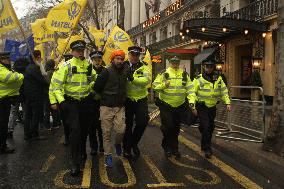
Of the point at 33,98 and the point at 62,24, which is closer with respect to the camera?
the point at 33,98

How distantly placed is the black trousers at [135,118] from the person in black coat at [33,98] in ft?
8.95

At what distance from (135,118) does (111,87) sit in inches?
36.4

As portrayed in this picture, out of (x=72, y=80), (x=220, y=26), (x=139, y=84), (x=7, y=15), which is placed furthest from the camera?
(x=220, y=26)

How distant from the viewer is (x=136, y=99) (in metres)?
6.89

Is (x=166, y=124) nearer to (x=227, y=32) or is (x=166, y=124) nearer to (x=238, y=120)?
(x=238, y=120)

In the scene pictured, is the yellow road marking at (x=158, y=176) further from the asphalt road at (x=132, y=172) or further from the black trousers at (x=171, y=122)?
the black trousers at (x=171, y=122)

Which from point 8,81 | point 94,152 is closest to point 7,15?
point 8,81

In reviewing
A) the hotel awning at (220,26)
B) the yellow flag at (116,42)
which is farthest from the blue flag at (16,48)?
the hotel awning at (220,26)

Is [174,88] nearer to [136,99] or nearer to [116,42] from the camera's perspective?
[136,99]

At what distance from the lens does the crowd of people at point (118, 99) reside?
6.00 meters

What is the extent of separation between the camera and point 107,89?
20.7 ft

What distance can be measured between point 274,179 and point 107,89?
283cm

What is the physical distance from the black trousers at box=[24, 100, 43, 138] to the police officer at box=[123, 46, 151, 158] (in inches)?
108

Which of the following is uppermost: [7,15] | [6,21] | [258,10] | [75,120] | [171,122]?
[258,10]
